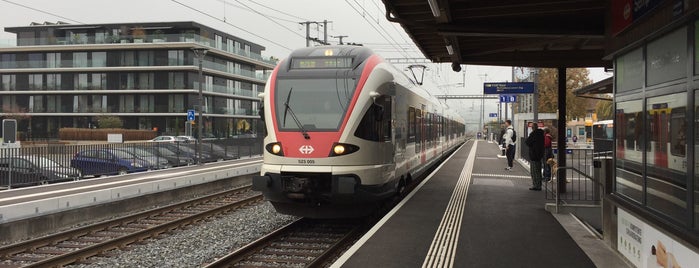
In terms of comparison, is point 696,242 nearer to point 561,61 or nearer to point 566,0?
point 566,0

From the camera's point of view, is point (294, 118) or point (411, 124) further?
point (411, 124)

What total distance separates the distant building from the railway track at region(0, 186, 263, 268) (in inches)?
1646

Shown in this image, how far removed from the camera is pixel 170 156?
21.9 metres

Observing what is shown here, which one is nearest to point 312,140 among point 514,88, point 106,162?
point 514,88

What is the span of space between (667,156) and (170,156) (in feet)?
67.1

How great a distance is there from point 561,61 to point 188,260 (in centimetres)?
864

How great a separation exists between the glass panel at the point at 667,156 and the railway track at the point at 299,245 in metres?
4.01

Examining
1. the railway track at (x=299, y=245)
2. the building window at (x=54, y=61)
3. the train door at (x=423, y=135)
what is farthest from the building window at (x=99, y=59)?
the railway track at (x=299, y=245)

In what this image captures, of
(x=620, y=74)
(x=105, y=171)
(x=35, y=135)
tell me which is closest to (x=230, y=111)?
(x=35, y=135)

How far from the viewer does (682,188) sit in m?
4.28

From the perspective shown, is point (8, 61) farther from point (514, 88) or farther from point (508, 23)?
point (508, 23)

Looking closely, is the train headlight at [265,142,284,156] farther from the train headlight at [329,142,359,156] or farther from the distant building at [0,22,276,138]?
the distant building at [0,22,276,138]

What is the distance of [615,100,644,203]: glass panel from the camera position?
17.6ft

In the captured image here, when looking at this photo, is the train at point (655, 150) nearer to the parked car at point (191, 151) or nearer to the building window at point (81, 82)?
the parked car at point (191, 151)
